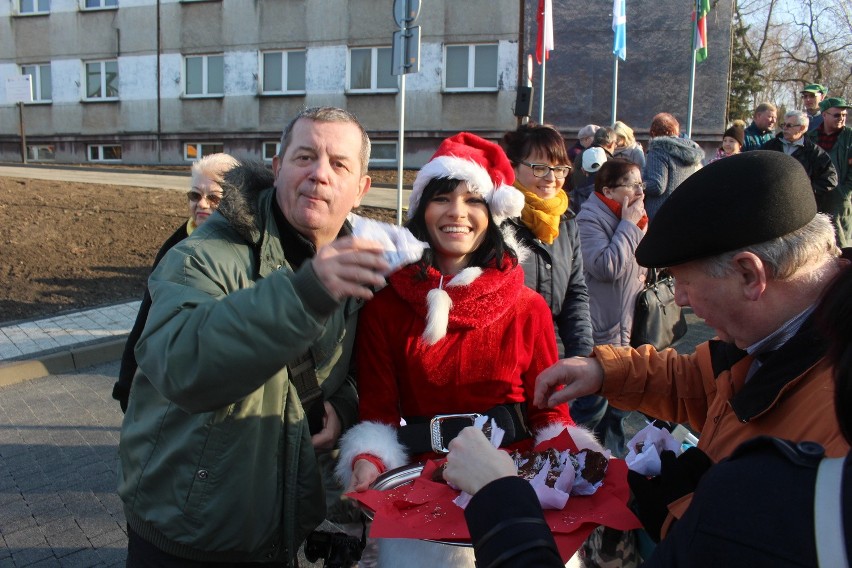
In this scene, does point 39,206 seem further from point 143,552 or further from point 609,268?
point 143,552

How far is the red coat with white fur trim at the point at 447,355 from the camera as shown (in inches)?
92.9

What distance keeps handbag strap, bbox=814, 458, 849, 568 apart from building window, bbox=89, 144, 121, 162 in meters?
27.5

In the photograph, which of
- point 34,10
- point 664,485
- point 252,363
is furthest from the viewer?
point 34,10

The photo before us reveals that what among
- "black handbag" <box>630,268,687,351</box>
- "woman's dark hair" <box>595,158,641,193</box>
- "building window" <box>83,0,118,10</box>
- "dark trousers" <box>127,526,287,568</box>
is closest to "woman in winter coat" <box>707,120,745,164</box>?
"woman's dark hair" <box>595,158,641,193</box>

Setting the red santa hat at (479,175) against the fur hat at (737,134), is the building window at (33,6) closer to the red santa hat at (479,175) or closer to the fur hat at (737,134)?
the fur hat at (737,134)

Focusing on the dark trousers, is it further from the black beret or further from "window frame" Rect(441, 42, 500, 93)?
"window frame" Rect(441, 42, 500, 93)

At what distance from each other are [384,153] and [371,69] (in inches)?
103

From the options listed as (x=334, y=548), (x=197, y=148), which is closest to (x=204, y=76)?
(x=197, y=148)

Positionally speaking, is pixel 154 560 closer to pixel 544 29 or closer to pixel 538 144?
pixel 538 144

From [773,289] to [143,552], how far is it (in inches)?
69.4

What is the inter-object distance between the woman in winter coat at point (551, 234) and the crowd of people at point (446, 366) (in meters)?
0.95

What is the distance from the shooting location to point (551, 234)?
3.63 metres

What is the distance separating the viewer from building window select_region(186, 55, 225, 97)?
24.0 metres

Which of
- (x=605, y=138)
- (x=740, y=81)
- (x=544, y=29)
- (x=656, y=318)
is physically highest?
(x=740, y=81)
